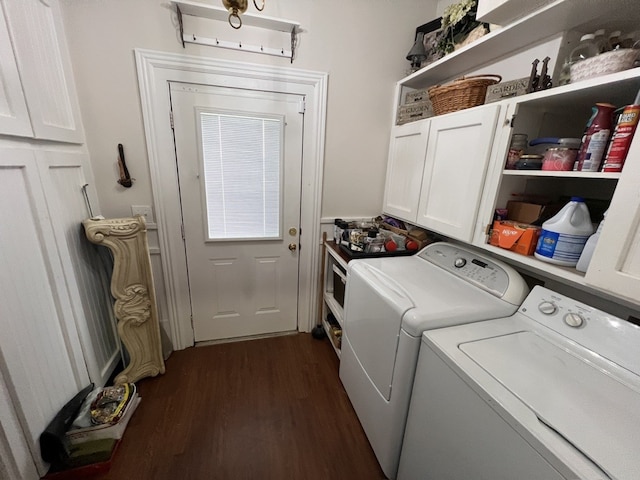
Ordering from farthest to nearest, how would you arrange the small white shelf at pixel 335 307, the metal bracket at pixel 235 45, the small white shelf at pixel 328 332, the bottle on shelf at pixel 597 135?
1. the small white shelf at pixel 328 332
2. the small white shelf at pixel 335 307
3. the metal bracket at pixel 235 45
4. the bottle on shelf at pixel 597 135

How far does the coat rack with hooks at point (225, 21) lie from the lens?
152 centimetres

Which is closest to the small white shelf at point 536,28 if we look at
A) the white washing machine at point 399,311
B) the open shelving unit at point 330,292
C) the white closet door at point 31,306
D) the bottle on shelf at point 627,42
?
the bottle on shelf at point 627,42

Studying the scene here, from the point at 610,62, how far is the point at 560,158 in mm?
312

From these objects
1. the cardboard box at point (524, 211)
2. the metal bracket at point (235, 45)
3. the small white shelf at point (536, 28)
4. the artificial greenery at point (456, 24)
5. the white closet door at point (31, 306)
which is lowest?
the white closet door at point (31, 306)

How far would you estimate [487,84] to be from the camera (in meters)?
1.29

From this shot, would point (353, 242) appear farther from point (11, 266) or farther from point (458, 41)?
point (11, 266)

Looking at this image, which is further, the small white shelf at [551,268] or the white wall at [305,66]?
the white wall at [305,66]

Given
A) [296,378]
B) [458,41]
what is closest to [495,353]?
[296,378]

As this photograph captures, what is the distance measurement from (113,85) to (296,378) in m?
2.28

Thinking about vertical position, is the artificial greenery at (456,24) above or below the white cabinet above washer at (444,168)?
above

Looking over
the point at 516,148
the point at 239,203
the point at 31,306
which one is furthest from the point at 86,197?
the point at 516,148

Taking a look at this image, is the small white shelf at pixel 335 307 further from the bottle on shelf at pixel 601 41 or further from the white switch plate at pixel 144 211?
the bottle on shelf at pixel 601 41

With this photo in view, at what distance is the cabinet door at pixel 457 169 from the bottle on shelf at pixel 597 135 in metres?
0.34

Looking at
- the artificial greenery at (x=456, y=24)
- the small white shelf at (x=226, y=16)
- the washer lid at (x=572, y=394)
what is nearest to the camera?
the washer lid at (x=572, y=394)
